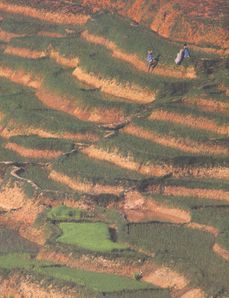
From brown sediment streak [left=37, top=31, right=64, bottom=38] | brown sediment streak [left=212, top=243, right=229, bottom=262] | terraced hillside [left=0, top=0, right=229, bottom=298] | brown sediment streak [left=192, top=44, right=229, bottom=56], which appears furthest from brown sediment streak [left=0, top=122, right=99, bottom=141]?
brown sediment streak [left=212, top=243, right=229, bottom=262]

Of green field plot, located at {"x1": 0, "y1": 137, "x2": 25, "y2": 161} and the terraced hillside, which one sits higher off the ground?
the terraced hillside

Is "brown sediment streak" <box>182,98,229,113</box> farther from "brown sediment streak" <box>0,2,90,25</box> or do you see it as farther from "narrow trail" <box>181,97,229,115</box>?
"brown sediment streak" <box>0,2,90,25</box>

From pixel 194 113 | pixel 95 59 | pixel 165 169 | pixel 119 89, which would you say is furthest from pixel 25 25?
pixel 165 169

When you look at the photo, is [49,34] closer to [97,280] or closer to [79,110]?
[79,110]

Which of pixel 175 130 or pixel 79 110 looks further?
pixel 79 110

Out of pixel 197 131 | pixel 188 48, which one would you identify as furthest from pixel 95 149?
pixel 188 48

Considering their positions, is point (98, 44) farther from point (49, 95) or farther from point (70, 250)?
point (70, 250)
